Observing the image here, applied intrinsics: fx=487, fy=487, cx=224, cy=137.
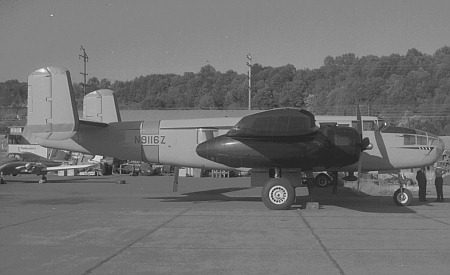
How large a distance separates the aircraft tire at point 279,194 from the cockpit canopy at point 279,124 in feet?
5.42

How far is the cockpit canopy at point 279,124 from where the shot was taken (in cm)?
1484

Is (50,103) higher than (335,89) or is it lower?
lower

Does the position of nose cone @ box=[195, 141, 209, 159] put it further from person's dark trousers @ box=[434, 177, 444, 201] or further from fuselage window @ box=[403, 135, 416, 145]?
person's dark trousers @ box=[434, 177, 444, 201]

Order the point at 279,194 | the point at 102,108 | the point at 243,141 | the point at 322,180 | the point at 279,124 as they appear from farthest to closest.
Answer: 1. the point at 322,180
2. the point at 102,108
3. the point at 243,141
4. the point at 279,194
5. the point at 279,124

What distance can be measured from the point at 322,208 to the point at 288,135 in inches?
120

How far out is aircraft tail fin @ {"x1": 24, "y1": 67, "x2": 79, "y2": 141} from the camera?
1708 centimetres

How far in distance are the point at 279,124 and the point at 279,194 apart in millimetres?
2371

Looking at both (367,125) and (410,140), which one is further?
(367,125)

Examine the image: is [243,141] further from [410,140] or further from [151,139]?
[410,140]

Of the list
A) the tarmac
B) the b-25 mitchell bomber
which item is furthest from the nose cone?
the tarmac

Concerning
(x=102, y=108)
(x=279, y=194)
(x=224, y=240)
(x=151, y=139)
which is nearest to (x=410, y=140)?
(x=279, y=194)

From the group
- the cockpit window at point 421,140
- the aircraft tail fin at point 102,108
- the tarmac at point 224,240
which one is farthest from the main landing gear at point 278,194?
the aircraft tail fin at point 102,108

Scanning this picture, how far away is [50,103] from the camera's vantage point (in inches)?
677

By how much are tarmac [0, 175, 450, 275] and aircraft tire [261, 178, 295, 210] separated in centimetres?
35
